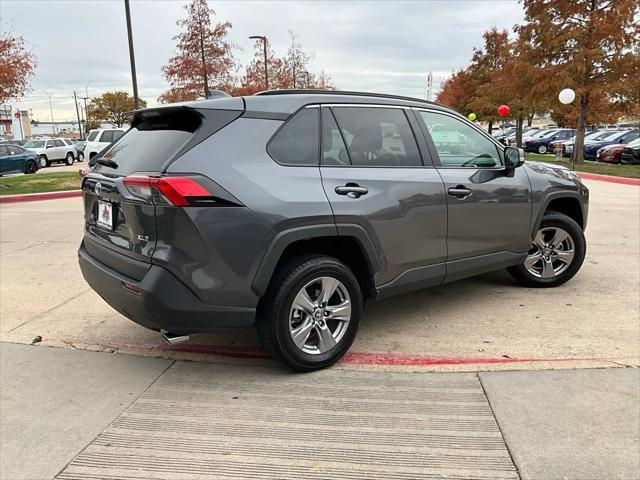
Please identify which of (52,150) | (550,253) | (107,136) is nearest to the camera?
(550,253)

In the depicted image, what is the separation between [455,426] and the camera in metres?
2.94

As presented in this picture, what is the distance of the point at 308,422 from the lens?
9.89ft

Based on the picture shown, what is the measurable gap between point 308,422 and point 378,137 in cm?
207

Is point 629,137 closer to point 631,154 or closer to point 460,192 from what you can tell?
point 631,154

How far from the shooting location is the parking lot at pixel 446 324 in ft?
12.6

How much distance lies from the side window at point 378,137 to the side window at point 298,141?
239mm

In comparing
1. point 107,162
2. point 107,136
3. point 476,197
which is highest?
point 107,136

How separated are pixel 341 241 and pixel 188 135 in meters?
1.24

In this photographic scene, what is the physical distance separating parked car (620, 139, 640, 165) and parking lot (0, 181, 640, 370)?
16.8 metres

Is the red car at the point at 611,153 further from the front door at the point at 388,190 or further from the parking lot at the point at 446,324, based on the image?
the front door at the point at 388,190

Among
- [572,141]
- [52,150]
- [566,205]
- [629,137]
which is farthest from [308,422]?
[52,150]

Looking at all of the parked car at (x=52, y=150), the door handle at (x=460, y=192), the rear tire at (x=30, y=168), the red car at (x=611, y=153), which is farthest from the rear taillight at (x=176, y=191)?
the parked car at (x=52, y=150)

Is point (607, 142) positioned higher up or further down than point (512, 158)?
further down

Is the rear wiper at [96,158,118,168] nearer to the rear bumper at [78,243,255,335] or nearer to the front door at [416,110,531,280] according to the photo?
the rear bumper at [78,243,255,335]
